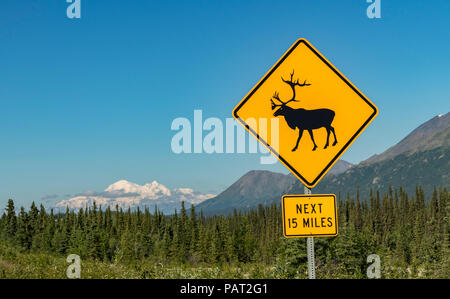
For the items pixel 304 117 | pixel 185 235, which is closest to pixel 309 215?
pixel 304 117

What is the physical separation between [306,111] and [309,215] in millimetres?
1425

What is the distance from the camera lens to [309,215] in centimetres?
524

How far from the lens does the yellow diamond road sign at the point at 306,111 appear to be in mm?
5285

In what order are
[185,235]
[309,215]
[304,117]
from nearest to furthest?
[309,215] → [304,117] → [185,235]

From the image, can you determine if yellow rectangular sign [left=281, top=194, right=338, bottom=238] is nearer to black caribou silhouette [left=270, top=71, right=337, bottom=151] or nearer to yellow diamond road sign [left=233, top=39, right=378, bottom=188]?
yellow diamond road sign [left=233, top=39, right=378, bottom=188]

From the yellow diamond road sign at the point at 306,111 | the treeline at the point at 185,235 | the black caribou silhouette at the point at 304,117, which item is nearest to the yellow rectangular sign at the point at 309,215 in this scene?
the yellow diamond road sign at the point at 306,111

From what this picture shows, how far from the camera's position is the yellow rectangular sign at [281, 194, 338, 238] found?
520 cm

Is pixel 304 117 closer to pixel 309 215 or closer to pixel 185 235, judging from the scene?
pixel 309 215

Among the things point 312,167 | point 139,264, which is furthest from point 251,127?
point 139,264

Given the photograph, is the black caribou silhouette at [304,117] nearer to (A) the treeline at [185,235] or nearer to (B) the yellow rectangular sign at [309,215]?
(B) the yellow rectangular sign at [309,215]

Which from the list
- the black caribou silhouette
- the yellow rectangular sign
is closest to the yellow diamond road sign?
the black caribou silhouette

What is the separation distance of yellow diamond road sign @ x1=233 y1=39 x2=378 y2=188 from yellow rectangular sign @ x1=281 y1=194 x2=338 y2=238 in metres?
0.25

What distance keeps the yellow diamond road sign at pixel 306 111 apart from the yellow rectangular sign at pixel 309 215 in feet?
0.82
